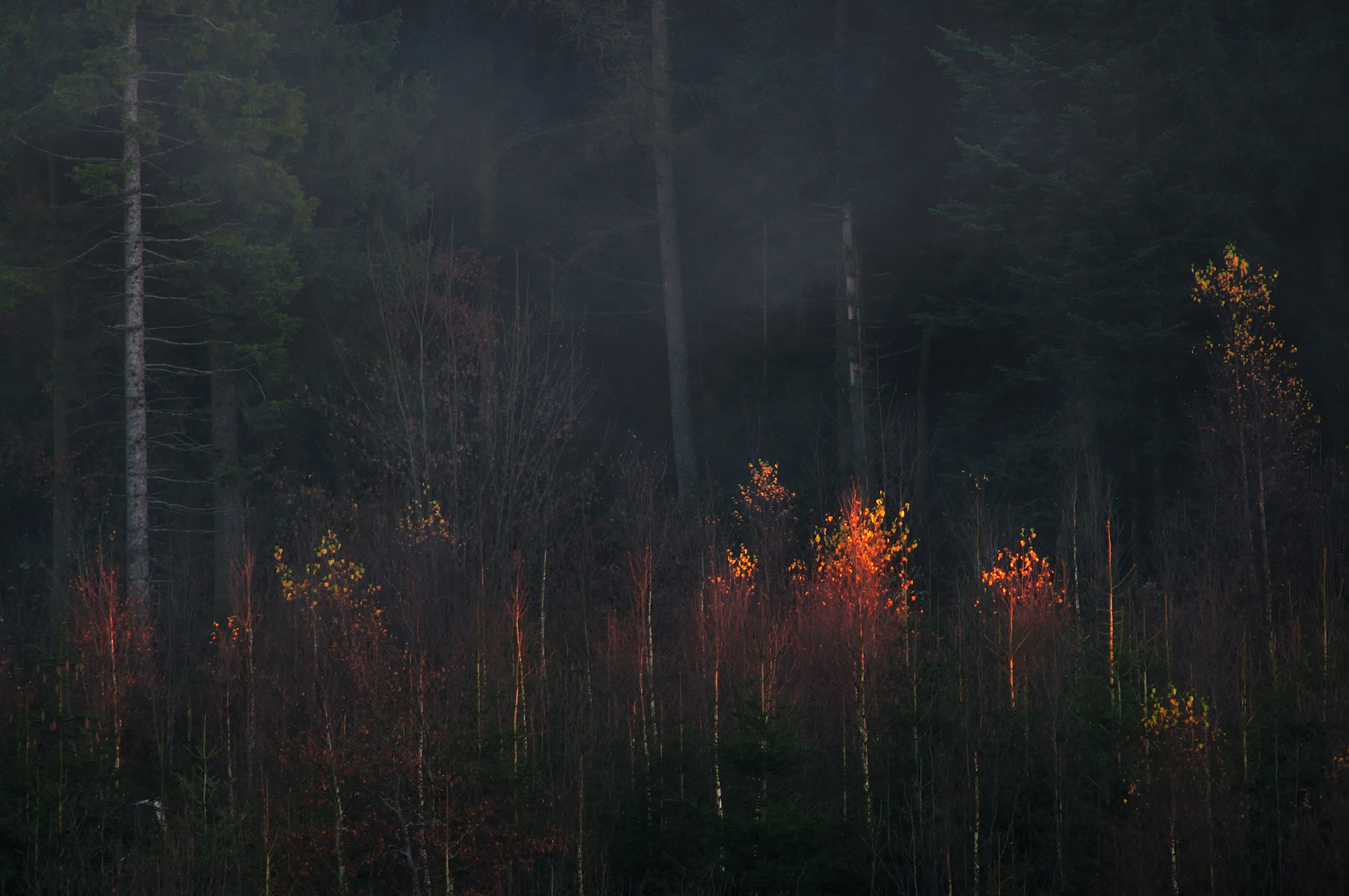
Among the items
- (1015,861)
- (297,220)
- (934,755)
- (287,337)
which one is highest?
(297,220)

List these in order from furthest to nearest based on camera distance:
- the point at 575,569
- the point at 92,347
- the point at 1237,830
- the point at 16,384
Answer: the point at 16,384 → the point at 92,347 → the point at 575,569 → the point at 1237,830

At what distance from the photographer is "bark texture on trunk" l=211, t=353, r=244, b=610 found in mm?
21844

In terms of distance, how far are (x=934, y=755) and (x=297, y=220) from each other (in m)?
14.5

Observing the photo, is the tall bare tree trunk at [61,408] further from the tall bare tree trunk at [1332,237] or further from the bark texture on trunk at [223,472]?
the tall bare tree trunk at [1332,237]

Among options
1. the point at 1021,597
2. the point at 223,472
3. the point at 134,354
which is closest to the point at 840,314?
the point at 223,472

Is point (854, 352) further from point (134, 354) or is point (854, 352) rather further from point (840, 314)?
point (134, 354)

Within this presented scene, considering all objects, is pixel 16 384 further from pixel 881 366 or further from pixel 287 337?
pixel 881 366

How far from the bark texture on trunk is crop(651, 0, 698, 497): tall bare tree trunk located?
9.33 m

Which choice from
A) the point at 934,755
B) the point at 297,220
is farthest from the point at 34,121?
the point at 934,755

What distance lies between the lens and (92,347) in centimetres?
2370

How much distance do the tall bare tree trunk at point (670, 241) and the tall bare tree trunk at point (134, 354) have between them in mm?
11460

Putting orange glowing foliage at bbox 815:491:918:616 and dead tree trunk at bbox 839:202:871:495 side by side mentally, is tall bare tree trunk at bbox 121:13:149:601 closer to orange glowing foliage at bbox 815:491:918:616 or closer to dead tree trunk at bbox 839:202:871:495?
orange glowing foliage at bbox 815:491:918:616

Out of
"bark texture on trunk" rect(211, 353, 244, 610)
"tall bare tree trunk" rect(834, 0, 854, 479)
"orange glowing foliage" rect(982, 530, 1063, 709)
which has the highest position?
"tall bare tree trunk" rect(834, 0, 854, 479)

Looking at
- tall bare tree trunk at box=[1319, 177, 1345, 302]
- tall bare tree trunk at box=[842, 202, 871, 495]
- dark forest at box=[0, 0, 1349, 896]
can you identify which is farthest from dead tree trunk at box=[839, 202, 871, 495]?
tall bare tree trunk at box=[1319, 177, 1345, 302]
